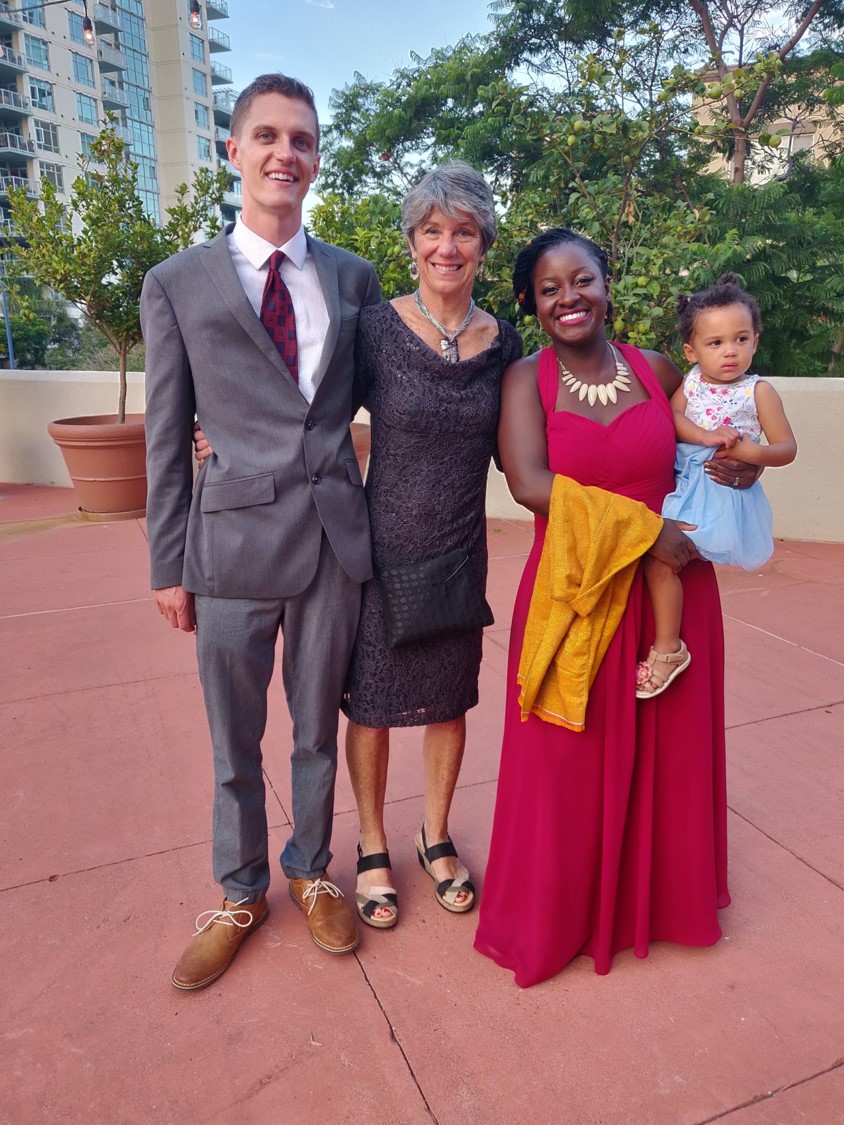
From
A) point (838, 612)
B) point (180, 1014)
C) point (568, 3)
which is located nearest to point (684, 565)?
point (180, 1014)

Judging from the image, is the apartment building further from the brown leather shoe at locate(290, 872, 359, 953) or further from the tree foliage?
the brown leather shoe at locate(290, 872, 359, 953)

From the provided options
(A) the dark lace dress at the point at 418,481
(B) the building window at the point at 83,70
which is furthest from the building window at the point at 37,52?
(A) the dark lace dress at the point at 418,481

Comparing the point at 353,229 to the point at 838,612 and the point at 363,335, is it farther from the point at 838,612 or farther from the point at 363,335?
the point at 363,335

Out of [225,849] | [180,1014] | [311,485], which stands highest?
[311,485]

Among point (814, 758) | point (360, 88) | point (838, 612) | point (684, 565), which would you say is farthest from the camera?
point (360, 88)

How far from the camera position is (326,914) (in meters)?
2.28

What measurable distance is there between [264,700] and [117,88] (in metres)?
67.3

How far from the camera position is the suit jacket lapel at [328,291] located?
2.03 m

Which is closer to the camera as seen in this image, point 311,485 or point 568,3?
point 311,485

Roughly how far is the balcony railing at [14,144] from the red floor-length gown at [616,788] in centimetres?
5456

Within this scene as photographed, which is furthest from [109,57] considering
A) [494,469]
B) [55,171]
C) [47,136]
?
[494,469]

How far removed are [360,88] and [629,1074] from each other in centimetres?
1850

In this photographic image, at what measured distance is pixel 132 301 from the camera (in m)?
6.80

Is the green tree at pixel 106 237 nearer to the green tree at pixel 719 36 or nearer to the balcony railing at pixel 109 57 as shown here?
the green tree at pixel 719 36
